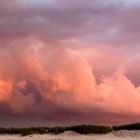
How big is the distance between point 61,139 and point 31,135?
2732 millimetres

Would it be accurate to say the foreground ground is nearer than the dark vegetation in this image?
Yes

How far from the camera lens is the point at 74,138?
1367 inches

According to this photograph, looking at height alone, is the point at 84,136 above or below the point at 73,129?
below

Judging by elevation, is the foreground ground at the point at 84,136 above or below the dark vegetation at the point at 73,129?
below

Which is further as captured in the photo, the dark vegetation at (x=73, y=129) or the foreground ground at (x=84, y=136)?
the dark vegetation at (x=73, y=129)

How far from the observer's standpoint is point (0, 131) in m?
38.0

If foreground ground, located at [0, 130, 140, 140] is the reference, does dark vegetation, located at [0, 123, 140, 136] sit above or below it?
above

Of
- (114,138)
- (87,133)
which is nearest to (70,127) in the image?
(87,133)

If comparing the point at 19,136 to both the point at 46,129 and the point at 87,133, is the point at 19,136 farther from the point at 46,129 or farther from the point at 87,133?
the point at 87,133

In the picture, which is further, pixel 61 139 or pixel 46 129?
pixel 46 129

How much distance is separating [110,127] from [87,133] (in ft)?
6.18

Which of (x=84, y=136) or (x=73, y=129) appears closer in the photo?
(x=84, y=136)

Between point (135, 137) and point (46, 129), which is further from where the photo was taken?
point (46, 129)

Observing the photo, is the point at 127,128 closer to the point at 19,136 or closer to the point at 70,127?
the point at 70,127
